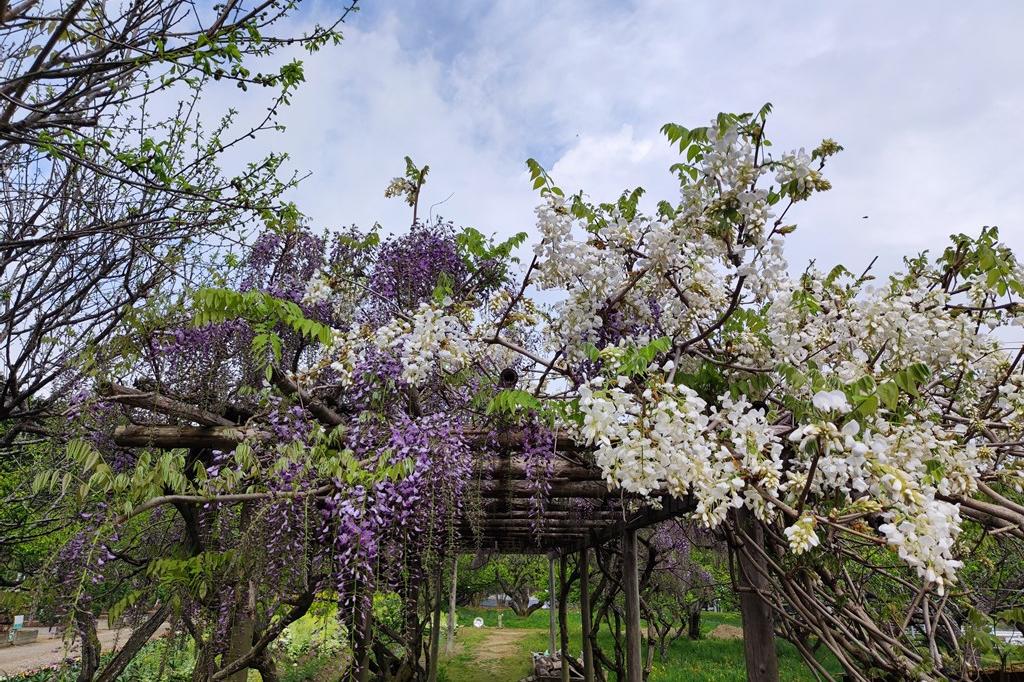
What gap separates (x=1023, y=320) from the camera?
2.48 metres

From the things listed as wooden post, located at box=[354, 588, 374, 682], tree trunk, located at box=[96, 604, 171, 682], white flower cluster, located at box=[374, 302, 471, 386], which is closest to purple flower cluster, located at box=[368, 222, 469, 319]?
white flower cluster, located at box=[374, 302, 471, 386]

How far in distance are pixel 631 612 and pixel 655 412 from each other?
4134 millimetres

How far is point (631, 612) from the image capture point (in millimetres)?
5328

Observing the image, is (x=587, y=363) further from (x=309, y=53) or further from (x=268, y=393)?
(x=309, y=53)

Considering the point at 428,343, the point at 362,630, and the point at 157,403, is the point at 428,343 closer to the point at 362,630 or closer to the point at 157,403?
the point at 157,403

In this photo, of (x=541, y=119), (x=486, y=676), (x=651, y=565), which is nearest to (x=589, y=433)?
(x=541, y=119)

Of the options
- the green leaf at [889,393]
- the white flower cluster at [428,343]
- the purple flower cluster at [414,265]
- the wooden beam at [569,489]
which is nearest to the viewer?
the green leaf at [889,393]


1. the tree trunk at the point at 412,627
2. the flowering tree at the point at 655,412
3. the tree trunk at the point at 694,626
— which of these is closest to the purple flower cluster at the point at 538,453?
the flowering tree at the point at 655,412

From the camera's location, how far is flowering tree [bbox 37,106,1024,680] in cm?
187

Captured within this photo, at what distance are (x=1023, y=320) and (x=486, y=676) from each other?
11.1 metres

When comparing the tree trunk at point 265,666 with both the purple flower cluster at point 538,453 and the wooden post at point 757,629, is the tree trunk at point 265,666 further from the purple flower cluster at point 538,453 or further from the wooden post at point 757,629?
the wooden post at point 757,629

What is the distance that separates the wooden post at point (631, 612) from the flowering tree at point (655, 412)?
2.04m

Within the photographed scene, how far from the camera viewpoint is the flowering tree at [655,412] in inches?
73.5

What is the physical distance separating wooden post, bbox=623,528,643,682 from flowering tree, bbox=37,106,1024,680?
204cm
